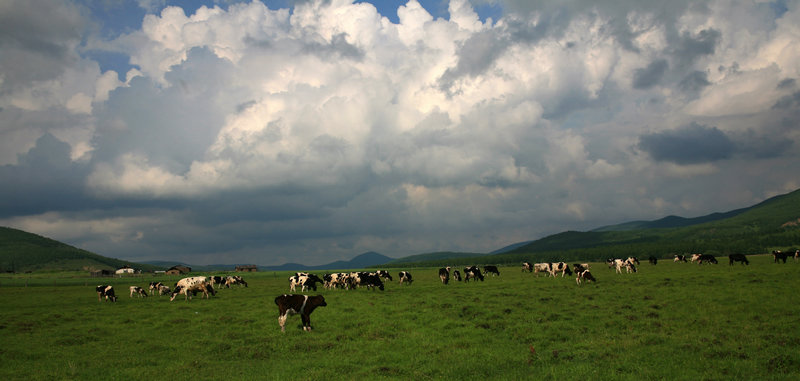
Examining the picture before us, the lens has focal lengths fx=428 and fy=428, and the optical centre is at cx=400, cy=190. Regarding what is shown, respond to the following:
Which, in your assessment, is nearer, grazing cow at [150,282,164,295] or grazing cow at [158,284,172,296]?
grazing cow at [158,284,172,296]

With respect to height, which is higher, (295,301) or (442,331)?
(295,301)

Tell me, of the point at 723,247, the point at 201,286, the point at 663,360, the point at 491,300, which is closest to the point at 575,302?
the point at 491,300

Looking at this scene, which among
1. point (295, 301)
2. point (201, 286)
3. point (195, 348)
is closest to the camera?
point (195, 348)

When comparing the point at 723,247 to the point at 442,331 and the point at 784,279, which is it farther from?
the point at 442,331

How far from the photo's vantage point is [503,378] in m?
13.7

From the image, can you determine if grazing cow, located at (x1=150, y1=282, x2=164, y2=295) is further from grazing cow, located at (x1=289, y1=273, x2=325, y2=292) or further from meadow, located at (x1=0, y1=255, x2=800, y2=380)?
meadow, located at (x1=0, y1=255, x2=800, y2=380)

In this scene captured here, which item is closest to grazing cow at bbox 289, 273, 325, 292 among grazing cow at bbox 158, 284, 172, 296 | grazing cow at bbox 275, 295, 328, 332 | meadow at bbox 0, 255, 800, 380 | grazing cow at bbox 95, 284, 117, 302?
grazing cow at bbox 158, 284, 172, 296

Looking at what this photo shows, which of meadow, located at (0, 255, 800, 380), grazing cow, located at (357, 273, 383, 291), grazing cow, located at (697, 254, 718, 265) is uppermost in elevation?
grazing cow, located at (357, 273, 383, 291)

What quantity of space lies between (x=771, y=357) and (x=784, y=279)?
1085 inches

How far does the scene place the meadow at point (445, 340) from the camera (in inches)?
574

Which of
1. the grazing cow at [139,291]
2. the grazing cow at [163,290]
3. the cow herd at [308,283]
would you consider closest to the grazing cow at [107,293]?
the cow herd at [308,283]

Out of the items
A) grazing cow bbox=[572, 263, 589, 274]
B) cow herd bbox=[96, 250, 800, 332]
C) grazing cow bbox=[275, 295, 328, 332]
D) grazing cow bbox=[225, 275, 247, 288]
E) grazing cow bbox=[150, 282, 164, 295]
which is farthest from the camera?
grazing cow bbox=[225, 275, 247, 288]

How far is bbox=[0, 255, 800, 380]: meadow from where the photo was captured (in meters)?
14.6

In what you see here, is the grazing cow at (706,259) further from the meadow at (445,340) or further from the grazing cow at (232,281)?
the grazing cow at (232,281)
